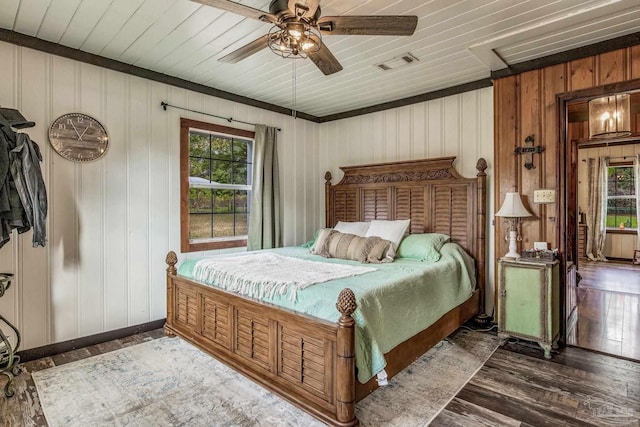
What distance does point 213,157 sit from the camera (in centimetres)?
413

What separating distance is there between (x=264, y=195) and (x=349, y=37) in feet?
7.23

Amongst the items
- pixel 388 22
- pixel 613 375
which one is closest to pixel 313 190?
pixel 388 22

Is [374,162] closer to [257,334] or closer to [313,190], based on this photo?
[313,190]

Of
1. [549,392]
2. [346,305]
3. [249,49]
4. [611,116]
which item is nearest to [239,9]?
[249,49]

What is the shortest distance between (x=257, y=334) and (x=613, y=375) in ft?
8.69

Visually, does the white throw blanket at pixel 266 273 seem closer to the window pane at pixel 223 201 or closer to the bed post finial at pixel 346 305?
the bed post finial at pixel 346 305

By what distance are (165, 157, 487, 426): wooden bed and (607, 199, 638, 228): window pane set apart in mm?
6313

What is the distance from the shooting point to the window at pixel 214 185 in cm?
379

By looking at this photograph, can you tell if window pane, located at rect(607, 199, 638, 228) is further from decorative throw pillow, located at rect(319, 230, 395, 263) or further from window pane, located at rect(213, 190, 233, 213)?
window pane, located at rect(213, 190, 233, 213)

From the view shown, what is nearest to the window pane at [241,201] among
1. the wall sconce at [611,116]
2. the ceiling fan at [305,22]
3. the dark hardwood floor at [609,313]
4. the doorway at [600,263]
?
the ceiling fan at [305,22]

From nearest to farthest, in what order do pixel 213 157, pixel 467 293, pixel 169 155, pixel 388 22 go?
pixel 388 22 → pixel 467 293 → pixel 169 155 → pixel 213 157

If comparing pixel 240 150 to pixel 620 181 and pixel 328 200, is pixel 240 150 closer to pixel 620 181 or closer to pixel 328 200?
pixel 328 200

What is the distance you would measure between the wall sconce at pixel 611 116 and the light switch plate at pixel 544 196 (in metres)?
1.33

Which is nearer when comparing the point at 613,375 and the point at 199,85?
the point at 613,375
